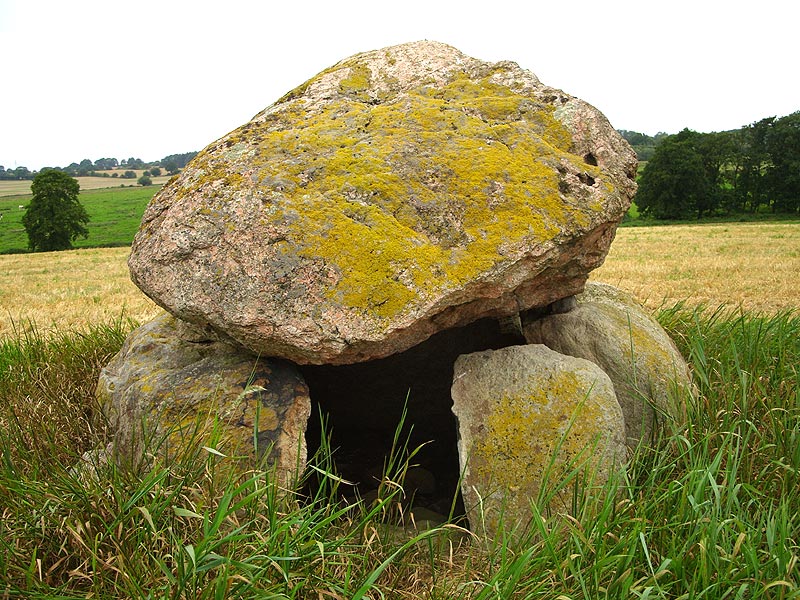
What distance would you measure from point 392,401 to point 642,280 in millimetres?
10351

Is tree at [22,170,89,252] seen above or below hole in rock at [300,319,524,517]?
above

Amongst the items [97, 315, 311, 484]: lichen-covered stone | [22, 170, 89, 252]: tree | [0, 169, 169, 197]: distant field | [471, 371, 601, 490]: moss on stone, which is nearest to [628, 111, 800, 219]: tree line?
[22, 170, 89, 252]: tree

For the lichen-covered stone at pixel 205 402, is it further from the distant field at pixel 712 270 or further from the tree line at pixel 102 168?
the tree line at pixel 102 168

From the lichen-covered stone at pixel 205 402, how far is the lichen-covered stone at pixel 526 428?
37.4 inches

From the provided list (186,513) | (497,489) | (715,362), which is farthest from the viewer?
(715,362)

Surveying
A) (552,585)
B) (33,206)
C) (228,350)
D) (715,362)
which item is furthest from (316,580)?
(33,206)

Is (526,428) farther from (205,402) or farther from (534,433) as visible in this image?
(205,402)

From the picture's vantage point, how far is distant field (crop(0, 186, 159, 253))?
43.6 m

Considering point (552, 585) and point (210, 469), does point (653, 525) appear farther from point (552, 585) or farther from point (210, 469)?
point (210, 469)

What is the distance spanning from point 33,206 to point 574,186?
154ft

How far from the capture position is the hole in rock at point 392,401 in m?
4.91

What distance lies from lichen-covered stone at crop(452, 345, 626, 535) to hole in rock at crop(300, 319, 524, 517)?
3.42 feet

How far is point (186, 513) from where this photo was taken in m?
2.37

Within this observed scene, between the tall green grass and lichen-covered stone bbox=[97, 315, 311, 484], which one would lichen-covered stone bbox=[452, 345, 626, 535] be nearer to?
the tall green grass
